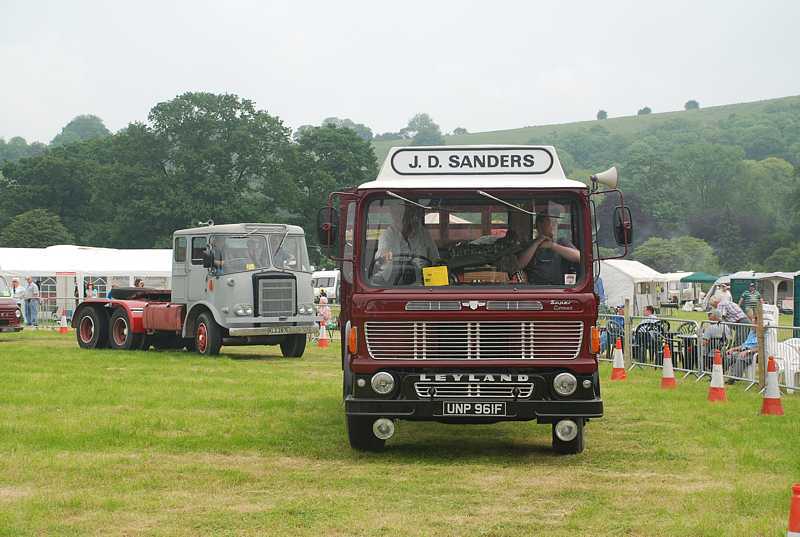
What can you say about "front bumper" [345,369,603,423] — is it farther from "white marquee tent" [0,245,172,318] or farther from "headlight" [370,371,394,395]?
"white marquee tent" [0,245,172,318]

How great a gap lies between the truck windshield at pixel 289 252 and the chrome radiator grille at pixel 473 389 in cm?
1548

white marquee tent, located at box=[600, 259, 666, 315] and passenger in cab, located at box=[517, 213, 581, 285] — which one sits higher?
white marquee tent, located at box=[600, 259, 666, 315]

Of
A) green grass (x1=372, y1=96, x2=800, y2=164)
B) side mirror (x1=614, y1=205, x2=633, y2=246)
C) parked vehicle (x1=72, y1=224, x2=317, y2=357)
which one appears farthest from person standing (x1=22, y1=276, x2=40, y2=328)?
green grass (x1=372, y1=96, x2=800, y2=164)

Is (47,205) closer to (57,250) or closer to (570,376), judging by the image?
(57,250)

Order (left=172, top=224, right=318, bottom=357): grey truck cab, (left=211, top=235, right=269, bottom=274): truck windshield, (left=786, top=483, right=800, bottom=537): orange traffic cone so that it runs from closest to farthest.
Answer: (left=786, top=483, right=800, bottom=537): orange traffic cone
(left=172, top=224, right=318, bottom=357): grey truck cab
(left=211, top=235, right=269, bottom=274): truck windshield

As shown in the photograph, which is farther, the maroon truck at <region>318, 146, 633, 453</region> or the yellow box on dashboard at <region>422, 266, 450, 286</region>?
the yellow box on dashboard at <region>422, 266, 450, 286</region>

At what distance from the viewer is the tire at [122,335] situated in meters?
28.2

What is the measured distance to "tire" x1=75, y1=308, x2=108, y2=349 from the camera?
28984 millimetres

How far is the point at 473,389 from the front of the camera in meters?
11.0

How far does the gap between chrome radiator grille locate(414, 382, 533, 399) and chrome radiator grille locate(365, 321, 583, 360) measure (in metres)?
0.24

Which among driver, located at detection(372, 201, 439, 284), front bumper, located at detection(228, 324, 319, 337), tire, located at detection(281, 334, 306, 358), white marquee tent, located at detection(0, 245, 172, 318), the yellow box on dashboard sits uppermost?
white marquee tent, located at detection(0, 245, 172, 318)

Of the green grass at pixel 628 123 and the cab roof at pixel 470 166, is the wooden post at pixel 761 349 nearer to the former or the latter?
the cab roof at pixel 470 166

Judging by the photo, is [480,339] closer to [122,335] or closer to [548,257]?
[548,257]

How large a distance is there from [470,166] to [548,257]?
1145 mm
